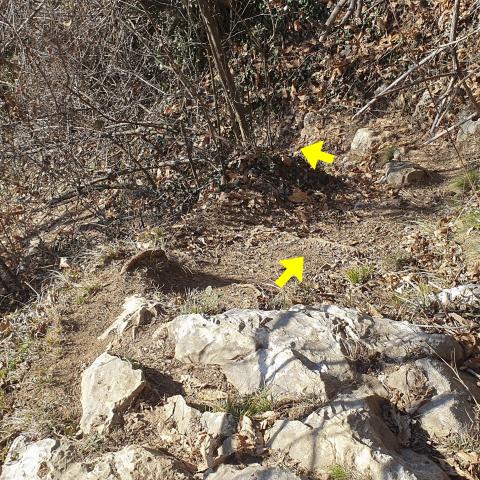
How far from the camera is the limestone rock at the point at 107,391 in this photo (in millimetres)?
3426

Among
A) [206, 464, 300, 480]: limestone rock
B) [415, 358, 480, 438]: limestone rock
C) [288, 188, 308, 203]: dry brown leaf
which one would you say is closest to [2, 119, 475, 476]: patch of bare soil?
[288, 188, 308, 203]: dry brown leaf

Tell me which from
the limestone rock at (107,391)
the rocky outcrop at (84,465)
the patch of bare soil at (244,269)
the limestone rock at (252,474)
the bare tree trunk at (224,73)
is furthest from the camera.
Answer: the bare tree trunk at (224,73)

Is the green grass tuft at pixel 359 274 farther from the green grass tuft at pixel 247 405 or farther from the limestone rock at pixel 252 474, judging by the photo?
the limestone rock at pixel 252 474

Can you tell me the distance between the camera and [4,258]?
6.00 m

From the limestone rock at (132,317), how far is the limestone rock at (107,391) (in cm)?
43

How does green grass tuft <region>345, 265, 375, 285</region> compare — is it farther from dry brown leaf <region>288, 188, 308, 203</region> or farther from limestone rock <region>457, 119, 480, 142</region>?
limestone rock <region>457, 119, 480, 142</region>

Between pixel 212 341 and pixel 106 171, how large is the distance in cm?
358

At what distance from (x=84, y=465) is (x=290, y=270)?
2.52 m

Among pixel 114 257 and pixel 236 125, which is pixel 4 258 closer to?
pixel 114 257

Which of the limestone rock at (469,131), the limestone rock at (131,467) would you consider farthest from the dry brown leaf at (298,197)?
the limestone rock at (131,467)

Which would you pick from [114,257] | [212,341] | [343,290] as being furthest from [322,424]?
[114,257]

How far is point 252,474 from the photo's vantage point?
9.53 feet

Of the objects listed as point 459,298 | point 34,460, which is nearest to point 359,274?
point 459,298

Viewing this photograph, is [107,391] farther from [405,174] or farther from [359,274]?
[405,174]
